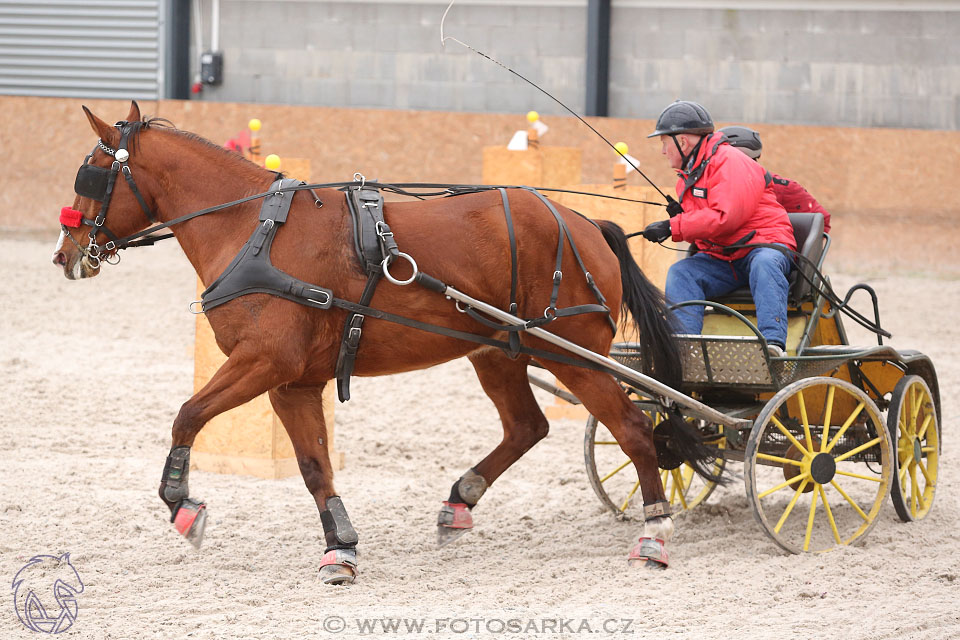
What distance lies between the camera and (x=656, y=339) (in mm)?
4211

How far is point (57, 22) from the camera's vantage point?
1281cm

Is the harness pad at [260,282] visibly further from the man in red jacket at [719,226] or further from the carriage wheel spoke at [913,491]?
the carriage wheel spoke at [913,491]

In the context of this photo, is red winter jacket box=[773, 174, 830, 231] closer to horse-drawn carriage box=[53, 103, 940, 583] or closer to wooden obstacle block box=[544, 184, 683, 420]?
horse-drawn carriage box=[53, 103, 940, 583]

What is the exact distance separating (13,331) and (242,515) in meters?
4.38

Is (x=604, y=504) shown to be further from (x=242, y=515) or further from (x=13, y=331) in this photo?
(x=13, y=331)

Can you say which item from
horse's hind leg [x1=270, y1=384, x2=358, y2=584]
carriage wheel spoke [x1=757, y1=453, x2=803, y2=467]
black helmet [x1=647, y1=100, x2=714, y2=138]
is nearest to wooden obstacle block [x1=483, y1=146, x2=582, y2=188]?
black helmet [x1=647, y1=100, x2=714, y2=138]

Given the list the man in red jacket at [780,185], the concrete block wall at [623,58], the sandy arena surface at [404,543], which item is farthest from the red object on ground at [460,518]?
the concrete block wall at [623,58]

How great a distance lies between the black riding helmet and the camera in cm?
428

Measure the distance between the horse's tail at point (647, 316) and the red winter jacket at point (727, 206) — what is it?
0.22 meters

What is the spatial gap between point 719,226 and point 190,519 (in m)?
2.23

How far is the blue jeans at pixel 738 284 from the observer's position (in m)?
4.20

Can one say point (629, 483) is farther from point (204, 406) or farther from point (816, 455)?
point (204, 406)

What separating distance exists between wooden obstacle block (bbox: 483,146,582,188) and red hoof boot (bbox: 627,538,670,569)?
12.7ft

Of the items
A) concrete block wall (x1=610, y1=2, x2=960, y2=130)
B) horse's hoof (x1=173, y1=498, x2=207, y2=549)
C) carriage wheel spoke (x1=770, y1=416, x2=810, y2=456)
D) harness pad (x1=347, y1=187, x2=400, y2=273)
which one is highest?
concrete block wall (x1=610, y1=2, x2=960, y2=130)
